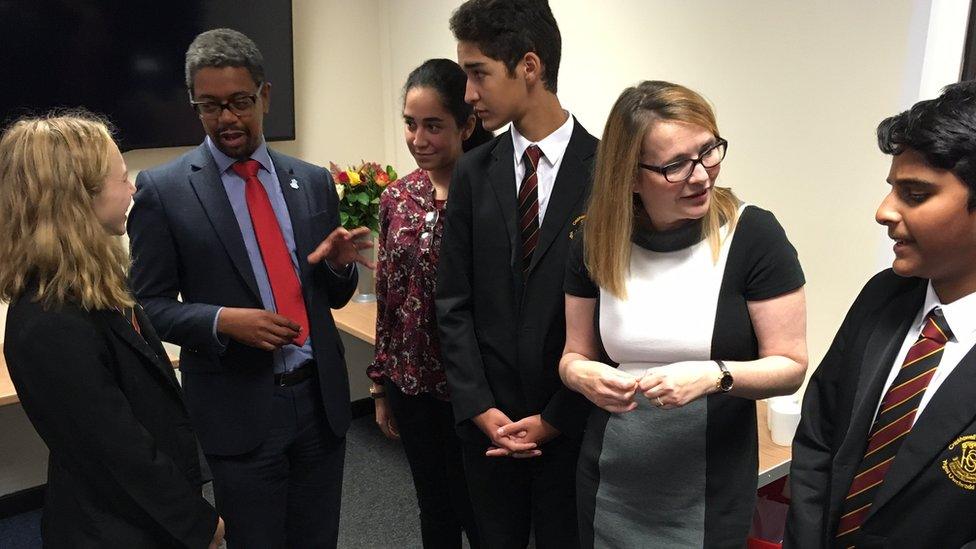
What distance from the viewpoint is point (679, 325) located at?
1.24 m

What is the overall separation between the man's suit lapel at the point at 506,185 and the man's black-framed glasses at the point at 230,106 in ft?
2.00

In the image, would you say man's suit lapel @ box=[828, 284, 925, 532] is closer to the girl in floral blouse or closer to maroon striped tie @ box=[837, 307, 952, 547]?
maroon striped tie @ box=[837, 307, 952, 547]

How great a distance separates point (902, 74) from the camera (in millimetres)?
1844

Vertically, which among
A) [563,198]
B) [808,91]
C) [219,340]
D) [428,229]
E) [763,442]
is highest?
[808,91]

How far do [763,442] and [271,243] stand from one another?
1533 mm

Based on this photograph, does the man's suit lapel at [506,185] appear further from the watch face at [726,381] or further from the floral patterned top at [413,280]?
the watch face at [726,381]

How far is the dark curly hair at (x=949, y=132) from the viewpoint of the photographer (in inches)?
38.5

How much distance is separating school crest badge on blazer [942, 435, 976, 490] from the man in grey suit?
130 cm

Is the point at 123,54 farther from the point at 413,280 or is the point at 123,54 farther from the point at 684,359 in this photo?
the point at 684,359

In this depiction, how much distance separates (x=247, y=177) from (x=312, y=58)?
1990 millimetres

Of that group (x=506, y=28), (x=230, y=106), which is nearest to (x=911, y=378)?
(x=506, y=28)

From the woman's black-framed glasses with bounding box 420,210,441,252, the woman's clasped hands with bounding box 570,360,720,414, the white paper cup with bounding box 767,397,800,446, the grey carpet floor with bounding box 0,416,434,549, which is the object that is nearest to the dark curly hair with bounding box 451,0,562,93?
the woman's black-framed glasses with bounding box 420,210,441,252

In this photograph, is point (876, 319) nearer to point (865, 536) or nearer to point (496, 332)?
point (865, 536)

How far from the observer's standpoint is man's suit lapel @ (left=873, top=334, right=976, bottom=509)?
0.98 metres
